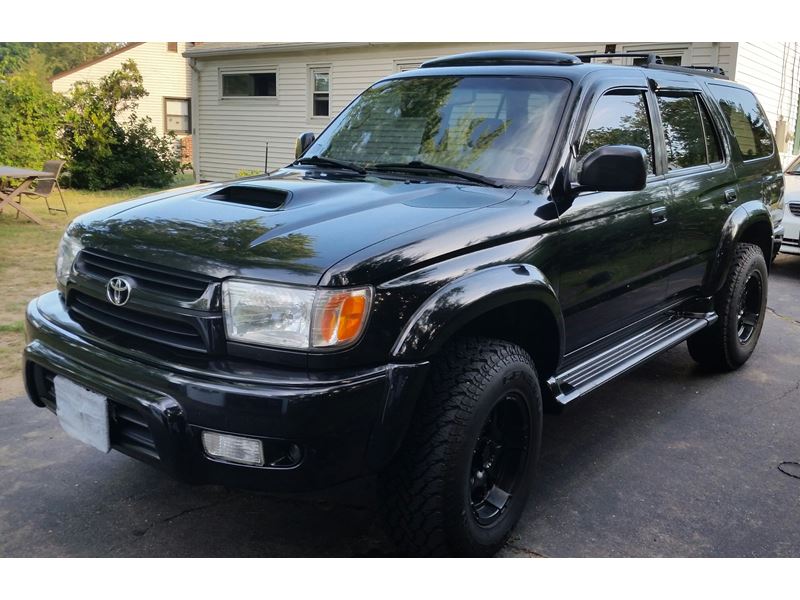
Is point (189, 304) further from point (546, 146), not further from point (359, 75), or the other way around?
point (359, 75)

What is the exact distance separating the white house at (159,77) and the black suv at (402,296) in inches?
1071

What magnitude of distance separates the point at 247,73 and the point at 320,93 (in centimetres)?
263

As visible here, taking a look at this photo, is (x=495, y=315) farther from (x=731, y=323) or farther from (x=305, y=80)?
(x=305, y=80)

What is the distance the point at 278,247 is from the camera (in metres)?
2.52

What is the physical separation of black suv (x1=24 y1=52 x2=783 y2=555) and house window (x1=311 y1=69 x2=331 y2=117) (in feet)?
43.2

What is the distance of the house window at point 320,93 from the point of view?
55.6 feet

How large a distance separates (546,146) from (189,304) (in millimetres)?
1773

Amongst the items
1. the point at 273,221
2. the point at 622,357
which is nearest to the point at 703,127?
the point at 622,357

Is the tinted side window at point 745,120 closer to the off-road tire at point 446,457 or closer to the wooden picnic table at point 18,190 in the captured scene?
the off-road tire at point 446,457

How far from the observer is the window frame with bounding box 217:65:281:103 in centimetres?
1775

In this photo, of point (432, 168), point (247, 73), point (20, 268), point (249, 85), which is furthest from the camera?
point (249, 85)

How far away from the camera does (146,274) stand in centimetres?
267

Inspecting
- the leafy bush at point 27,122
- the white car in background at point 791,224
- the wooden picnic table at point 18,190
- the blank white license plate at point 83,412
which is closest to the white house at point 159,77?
the leafy bush at point 27,122

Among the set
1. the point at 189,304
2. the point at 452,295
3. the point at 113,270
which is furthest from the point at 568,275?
the point at 113,270
